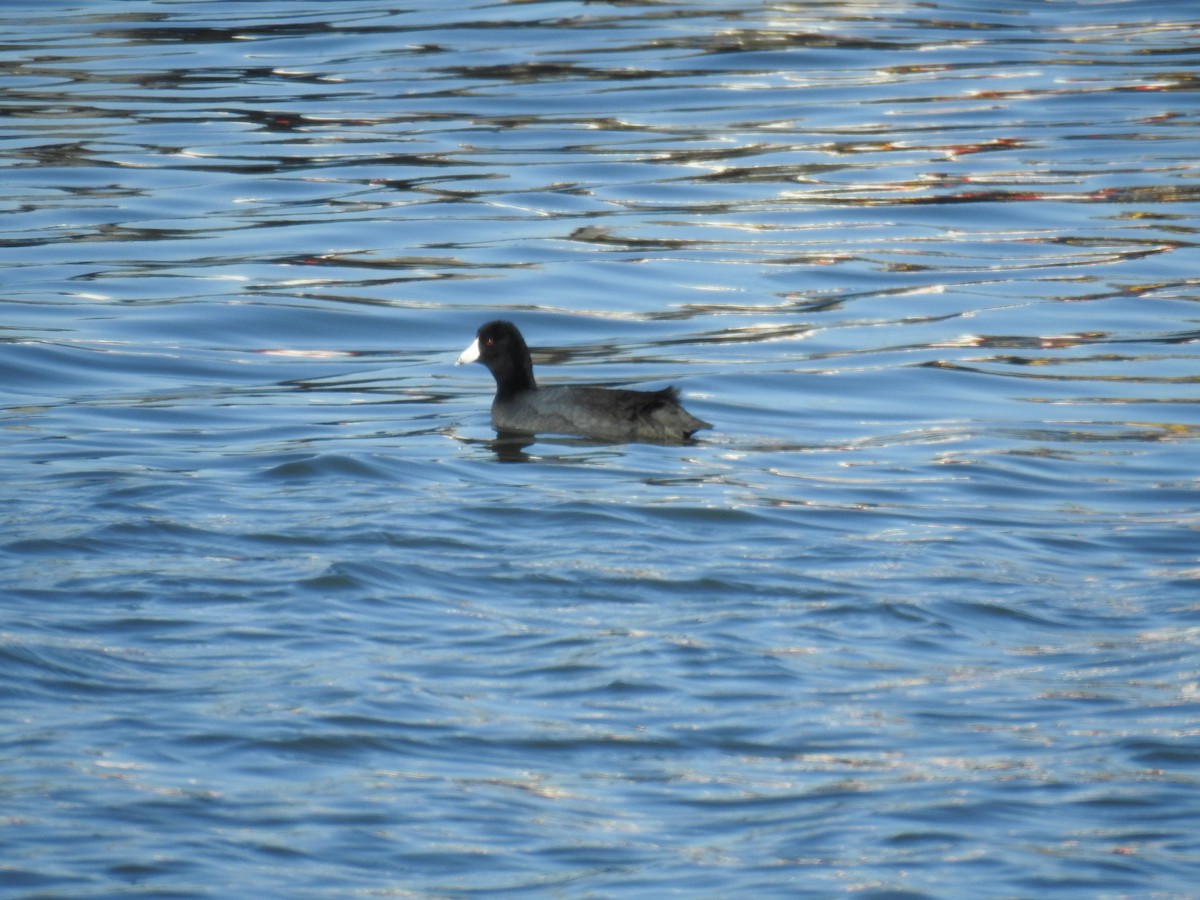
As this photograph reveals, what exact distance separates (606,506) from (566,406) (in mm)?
2374

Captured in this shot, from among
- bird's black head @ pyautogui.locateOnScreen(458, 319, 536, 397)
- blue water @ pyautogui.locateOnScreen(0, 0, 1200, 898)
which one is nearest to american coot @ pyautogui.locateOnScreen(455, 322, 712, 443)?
bird's black head @ pyautogui.locateOnScreen(458, 319, 536, 397)

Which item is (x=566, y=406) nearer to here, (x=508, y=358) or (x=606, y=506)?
(x=508, y=358)

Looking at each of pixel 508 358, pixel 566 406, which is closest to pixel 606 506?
pixel 566 406

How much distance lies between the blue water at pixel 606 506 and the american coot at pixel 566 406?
0.61ft

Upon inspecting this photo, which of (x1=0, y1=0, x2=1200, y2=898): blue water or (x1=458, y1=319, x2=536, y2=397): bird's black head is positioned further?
(x1=458, y1=319, x2=536, y2=397): bird's black head

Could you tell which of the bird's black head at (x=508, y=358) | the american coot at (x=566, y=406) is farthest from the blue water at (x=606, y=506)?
the bird's black head at (x=508, y=358)

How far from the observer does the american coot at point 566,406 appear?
445 inches

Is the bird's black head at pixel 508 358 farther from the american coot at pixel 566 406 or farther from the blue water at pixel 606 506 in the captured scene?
the blue water at pixel 606 506

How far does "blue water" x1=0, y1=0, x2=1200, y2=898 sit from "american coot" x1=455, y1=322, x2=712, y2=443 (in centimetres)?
19

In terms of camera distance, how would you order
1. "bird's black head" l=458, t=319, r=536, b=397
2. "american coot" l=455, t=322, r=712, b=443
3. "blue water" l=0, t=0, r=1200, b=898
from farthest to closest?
"bird's black head" l=458, t=319, r=536, b=397, "american coot" l=455, t=322, r=712, b=443, "blue water" l=0, t=0, r=1200, b=898

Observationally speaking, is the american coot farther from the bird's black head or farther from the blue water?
the blue water

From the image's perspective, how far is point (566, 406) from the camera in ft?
38.4

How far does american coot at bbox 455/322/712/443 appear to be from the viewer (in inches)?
445

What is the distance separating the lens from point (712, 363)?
46.1 ft
